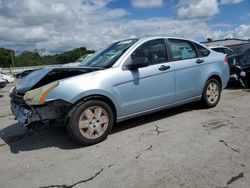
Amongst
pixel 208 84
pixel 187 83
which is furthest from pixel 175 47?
pixel 208 84

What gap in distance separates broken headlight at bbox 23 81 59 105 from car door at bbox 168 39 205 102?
2462mm

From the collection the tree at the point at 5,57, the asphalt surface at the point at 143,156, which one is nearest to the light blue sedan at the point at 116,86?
the asphalt surface at the point at 143,156

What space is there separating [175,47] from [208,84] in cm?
120

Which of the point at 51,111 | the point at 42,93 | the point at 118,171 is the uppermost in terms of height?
the point at 42,93

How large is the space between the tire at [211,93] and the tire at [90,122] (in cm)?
251

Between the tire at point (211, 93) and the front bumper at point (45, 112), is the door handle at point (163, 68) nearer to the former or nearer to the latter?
the tire at point (211, 93)

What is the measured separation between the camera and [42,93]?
433cm

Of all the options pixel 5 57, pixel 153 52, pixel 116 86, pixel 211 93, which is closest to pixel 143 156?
pixel 116 86

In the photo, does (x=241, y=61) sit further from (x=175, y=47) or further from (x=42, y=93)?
(x=42, y=93)

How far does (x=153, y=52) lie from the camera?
550 centimetres

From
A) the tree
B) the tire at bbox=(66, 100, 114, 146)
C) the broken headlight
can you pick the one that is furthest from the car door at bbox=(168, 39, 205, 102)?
the tree

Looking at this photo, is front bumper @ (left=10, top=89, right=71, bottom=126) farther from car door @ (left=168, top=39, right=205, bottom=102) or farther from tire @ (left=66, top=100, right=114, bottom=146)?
car door @ (left=168, top=39, right=205, bottom=102)

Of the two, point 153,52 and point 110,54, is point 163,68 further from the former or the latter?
point 110,54

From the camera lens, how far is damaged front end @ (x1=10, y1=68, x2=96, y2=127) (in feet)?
14.3
